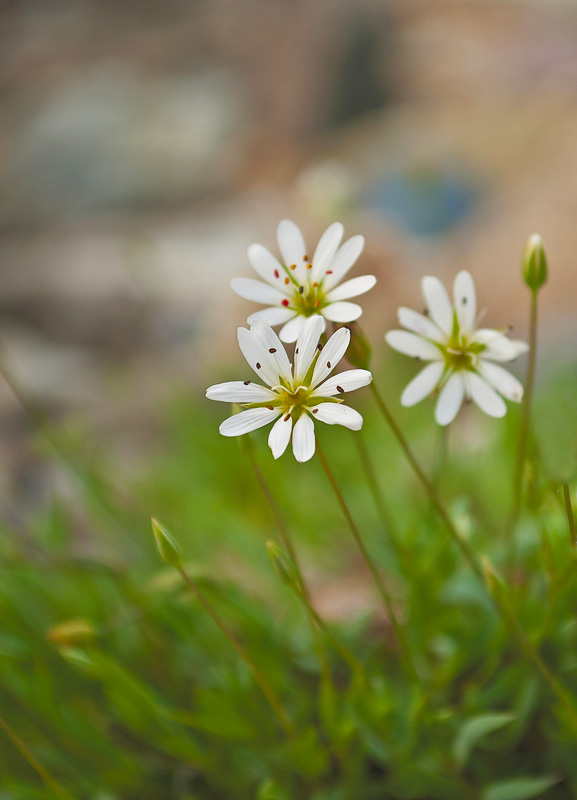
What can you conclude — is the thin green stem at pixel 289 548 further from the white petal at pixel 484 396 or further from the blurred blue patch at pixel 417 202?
the blurred blue patch at pixel 417 202

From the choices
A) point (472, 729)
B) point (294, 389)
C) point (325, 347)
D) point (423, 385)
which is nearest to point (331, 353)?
point (325, 347)

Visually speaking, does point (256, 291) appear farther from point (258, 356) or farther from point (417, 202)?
point (417, 202)

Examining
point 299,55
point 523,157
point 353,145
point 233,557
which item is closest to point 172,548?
point 233,557

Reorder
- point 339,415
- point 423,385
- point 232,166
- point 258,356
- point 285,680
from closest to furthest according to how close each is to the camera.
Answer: point 339,415
point 258,356
point 423,385
point 285,680
point 232,166

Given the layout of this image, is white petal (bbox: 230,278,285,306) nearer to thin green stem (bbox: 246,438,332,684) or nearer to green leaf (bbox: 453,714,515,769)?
thin green stem (bbox: 246,438,332,684)

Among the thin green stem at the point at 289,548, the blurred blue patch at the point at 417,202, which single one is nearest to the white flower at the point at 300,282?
the thin green stem at the point at 289,548

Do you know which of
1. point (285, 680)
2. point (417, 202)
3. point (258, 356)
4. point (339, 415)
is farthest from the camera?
point (417, 202)
